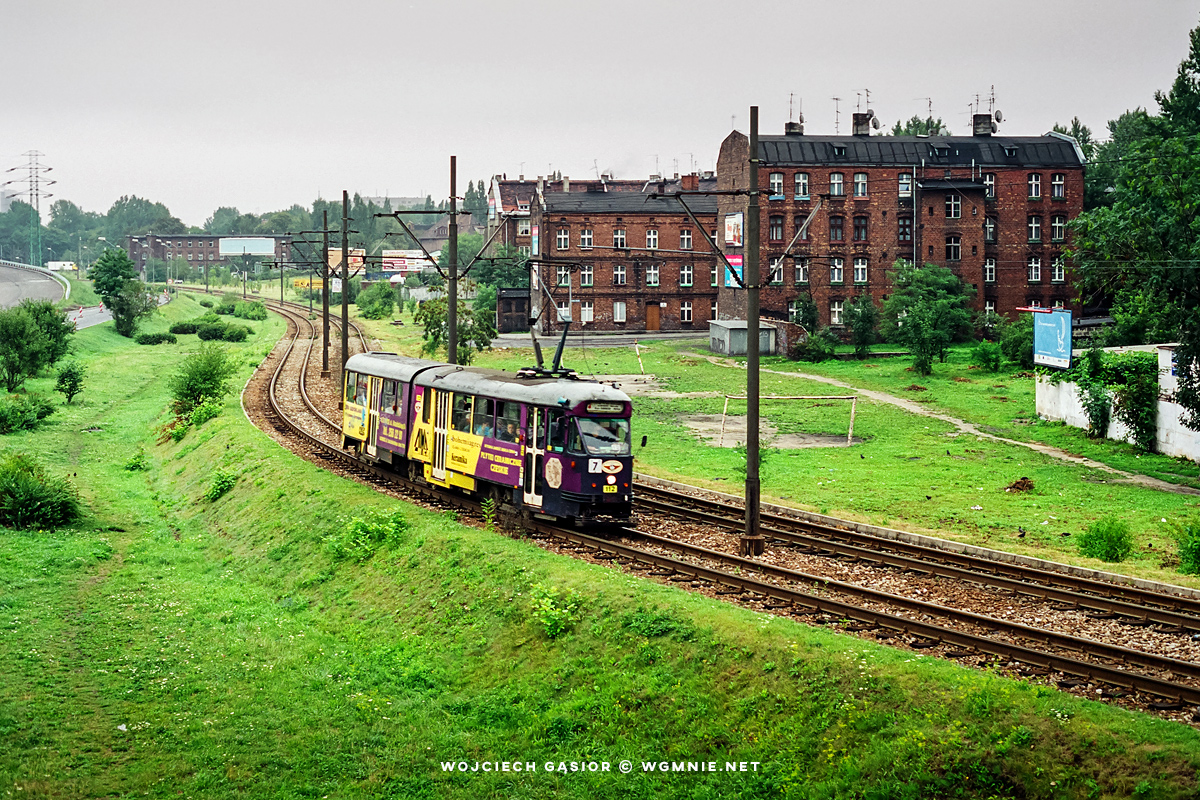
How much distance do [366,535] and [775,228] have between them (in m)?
52.1

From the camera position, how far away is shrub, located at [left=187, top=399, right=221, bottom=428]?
38.4 metres

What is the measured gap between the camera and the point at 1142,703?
39.3 ft

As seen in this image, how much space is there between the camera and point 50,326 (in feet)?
171

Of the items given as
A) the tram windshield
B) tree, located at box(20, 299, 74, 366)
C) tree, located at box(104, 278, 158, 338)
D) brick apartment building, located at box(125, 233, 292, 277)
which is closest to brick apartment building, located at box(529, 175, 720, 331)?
tree, located at box(104, 278, 158, 338)

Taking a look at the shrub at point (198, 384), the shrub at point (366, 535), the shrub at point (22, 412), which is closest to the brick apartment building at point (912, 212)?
the shrub at point (198, 384)

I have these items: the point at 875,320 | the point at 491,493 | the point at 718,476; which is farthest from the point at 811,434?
the point at 875,320

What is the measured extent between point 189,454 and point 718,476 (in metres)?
17.2

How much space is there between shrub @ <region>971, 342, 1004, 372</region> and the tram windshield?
128ft

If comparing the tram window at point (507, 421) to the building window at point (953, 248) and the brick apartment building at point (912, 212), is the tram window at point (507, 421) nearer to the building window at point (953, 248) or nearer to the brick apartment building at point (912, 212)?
the brick apartment building at point (912, 212)

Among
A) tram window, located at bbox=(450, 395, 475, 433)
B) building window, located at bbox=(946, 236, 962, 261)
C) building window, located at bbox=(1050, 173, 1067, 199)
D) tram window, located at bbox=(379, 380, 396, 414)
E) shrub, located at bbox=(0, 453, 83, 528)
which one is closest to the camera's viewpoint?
tram window, located at bbox=(450, 395, 475, 433)

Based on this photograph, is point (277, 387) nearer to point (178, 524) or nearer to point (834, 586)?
point (178, 524)

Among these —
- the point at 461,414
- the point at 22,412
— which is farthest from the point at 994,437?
the point at 22,412

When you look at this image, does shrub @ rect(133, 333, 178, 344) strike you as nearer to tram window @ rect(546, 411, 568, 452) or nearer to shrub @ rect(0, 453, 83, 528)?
shrub @ rect(0, 453, 83, 528)

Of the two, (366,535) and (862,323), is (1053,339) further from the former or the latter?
(862,323)
